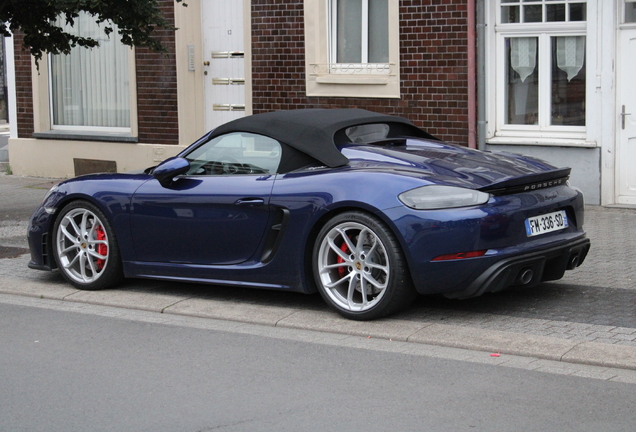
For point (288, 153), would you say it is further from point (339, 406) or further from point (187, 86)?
point (187, 86)

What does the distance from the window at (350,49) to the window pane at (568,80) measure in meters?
2.08

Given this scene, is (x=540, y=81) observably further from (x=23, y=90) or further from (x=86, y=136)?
(x=23, y=90)

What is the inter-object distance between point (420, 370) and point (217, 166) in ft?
8.50

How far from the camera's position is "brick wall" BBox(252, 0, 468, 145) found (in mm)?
12664

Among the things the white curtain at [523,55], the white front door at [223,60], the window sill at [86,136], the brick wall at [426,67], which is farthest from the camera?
the window sill at [86,136]

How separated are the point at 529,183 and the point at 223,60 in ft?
30.5

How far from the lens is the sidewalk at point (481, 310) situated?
5.86m

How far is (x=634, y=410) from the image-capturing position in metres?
4.71

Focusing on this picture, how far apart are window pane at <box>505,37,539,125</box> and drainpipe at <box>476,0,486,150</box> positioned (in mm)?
329

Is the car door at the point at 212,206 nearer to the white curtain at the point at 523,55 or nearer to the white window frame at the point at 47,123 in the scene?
the white curtain at the point at 523,55

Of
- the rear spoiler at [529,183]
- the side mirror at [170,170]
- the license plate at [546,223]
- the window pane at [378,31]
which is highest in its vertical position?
the window pane at [378,31]

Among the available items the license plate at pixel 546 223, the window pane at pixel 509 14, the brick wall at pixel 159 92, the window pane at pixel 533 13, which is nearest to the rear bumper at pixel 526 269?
the license plate at pixel 546 223

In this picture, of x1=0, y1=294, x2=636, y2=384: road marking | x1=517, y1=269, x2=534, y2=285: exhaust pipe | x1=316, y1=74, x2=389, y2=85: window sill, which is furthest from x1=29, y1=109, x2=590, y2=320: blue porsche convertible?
x1=316, y1=74, x2=389, y2=85: window sill

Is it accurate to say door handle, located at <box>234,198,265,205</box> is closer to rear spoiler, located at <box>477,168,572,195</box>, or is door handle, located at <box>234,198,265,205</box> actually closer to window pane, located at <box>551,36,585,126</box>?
rear spoiler, located at <box>477,168,572,195</box>
